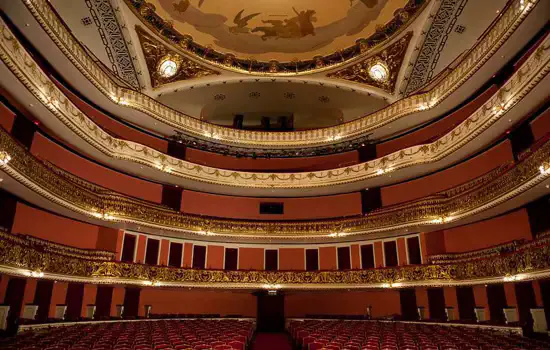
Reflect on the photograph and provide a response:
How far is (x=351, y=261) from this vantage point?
66.9ft

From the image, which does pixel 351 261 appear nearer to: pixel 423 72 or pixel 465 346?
pixel 423 72

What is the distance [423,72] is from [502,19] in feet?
21.4

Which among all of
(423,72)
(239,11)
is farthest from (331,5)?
(423,72)

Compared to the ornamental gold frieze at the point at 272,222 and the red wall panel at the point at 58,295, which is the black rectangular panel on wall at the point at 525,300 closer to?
the ornamental gold frieze at the point at 272,222

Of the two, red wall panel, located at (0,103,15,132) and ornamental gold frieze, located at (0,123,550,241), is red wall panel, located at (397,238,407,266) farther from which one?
red wall panel, located at (0,103,15,132)

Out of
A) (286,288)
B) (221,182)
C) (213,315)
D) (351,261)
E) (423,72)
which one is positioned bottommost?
(213,315)

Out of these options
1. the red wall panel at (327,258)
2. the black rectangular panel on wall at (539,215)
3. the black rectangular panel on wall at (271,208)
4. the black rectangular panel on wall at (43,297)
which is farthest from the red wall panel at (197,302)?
the black rectangular panel on wall at (539,215)

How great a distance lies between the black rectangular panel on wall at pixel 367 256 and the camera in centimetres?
1989

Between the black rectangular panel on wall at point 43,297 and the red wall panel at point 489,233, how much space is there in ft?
55.6

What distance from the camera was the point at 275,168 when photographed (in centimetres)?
2341

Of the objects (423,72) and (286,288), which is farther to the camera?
(423,72)

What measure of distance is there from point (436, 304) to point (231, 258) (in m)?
10.4

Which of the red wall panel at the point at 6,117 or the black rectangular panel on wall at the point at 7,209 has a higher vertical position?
the red wall panel at the point at 6,117

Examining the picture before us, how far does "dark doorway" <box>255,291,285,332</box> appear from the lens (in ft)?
62.6
